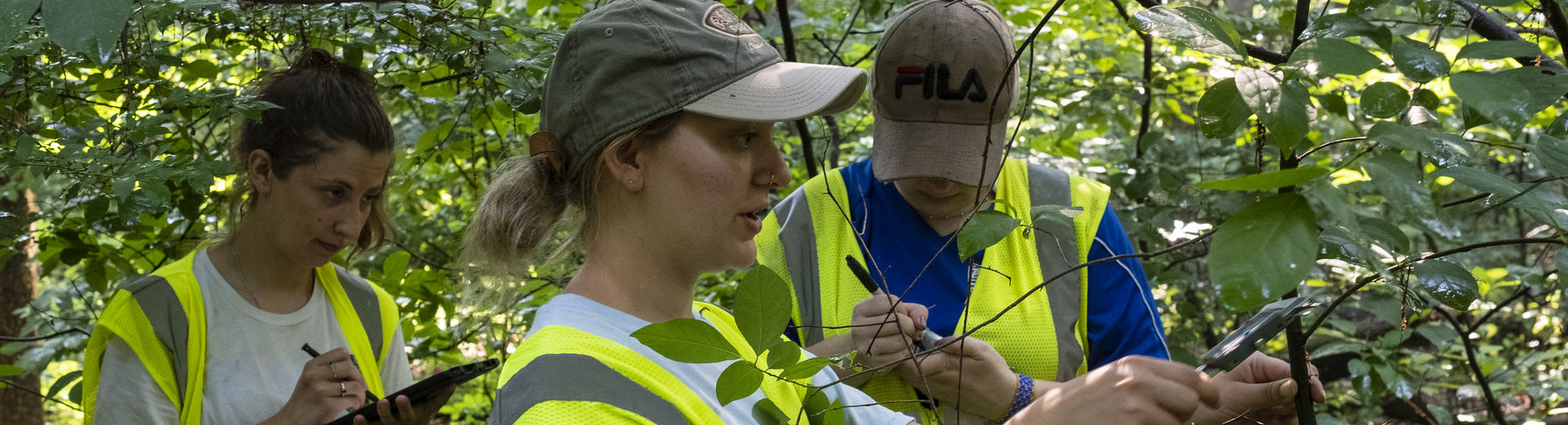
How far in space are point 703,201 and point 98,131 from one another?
7.07 feet

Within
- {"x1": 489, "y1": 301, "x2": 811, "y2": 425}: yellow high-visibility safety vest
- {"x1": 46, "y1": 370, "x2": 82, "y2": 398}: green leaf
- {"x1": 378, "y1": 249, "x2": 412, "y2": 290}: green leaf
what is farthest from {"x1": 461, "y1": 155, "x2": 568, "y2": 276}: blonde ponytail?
{"x1": 46, "y1": 370, "x2": 82, "y2": 398}: green leaf

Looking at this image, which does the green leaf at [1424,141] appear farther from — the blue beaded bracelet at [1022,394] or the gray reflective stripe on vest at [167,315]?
the gray reflective stripe on vest at [167,315]

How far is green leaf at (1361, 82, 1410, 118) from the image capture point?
106cm

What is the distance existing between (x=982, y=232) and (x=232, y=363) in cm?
194

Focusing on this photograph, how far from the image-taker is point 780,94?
142cm

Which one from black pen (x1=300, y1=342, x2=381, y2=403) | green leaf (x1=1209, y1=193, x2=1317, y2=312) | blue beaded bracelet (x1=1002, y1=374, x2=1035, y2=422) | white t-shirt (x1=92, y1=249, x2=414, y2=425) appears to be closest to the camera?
green leaf (x1=1209, y1=193, x2=1317, y2=312)

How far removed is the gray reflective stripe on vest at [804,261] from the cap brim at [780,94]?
526 mm

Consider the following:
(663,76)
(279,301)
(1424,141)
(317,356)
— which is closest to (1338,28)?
(1424,141)

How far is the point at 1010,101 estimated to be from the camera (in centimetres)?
195

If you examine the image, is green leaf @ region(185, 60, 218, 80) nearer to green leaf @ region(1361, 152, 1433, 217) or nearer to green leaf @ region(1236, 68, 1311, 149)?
green leaf @ region(1236, 68, 1311, 149)

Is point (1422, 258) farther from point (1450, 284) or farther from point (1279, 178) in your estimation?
point (1279, 178)

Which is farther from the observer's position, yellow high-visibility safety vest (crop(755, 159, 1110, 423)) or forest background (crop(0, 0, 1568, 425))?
yellow high-visibility safety vest (crop(755, 159, 1110, 423))

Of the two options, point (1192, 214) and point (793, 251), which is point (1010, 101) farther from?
point (1192, 214)

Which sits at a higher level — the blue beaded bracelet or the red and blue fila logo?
the red and blue fila logo
